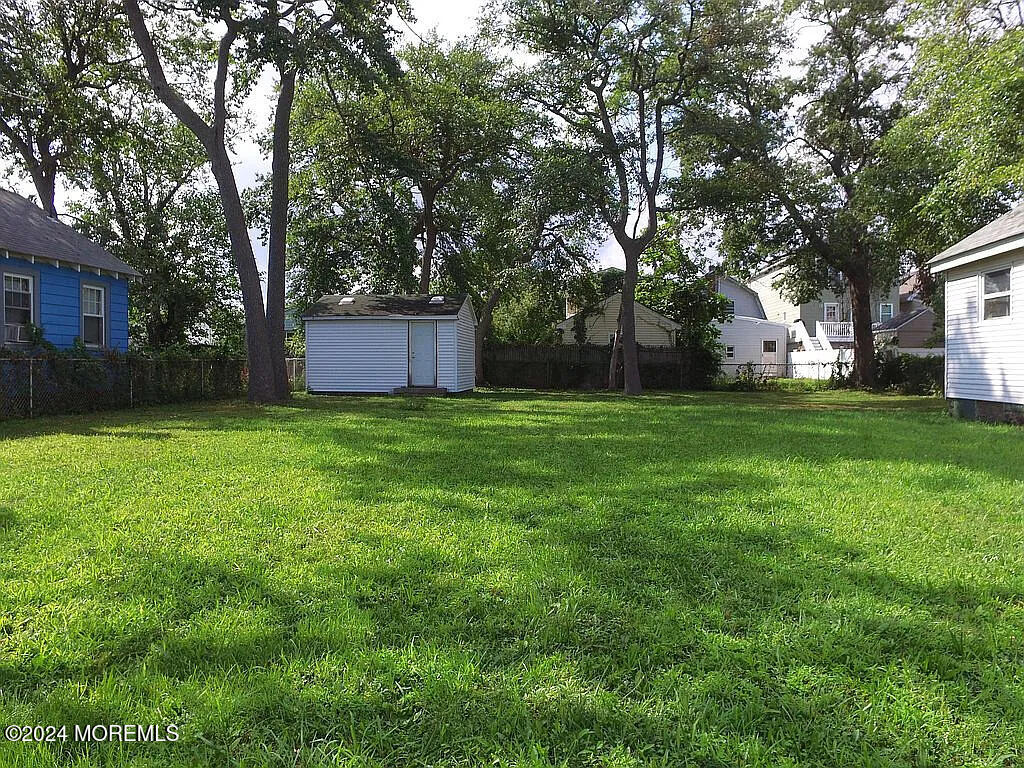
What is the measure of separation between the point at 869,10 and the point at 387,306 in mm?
18282

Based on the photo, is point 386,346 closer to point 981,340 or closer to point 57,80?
point 57,80

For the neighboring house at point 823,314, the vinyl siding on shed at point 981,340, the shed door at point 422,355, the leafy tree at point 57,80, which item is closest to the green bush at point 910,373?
the vinyl siding on shed at point 981,340

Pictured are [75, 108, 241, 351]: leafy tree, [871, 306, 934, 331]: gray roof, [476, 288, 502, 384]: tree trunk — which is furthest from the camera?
[871, 306, 934, 331]: gray roof

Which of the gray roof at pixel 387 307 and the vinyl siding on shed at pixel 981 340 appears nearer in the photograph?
the vinyl siding on shed at pixel 981 340

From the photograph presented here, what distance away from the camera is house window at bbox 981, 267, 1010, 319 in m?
10.3

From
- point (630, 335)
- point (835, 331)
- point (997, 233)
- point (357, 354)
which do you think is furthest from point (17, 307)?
point (835, 331)

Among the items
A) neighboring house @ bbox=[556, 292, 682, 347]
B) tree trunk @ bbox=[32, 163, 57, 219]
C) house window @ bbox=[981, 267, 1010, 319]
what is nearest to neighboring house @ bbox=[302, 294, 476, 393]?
A: tree trunk @ bbox=[32, 163, 57, 219]

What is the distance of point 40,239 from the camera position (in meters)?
12.3

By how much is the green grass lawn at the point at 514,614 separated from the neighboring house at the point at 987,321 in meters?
5.80

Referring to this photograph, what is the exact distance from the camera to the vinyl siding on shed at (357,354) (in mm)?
17688

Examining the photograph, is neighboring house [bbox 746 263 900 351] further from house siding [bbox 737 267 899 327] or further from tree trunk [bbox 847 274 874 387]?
tree trunk [bbox 847 274 874 387]

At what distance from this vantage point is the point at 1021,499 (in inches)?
186

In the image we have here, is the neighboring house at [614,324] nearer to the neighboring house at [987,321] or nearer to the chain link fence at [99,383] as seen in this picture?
the neighboring house at [987,321]

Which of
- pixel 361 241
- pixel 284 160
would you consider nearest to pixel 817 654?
pixel 284 160
